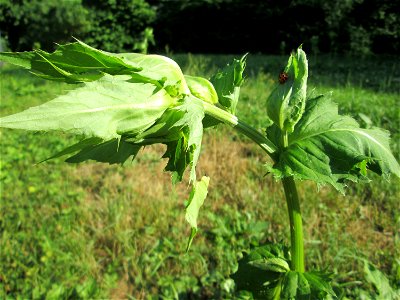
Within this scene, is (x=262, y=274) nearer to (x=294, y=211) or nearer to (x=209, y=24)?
(x=294, y=211)

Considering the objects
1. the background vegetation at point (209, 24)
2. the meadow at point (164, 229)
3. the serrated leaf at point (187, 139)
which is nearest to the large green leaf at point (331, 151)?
the serrated leaf at point (187, 139)

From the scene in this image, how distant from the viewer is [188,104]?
91 cm

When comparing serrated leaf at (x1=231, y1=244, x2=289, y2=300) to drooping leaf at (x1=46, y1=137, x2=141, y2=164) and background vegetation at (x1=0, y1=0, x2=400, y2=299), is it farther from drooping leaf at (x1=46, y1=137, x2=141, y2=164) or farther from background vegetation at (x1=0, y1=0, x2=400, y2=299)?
drooping leaf at (x1=46, y1=137, x2=141, y2=164)

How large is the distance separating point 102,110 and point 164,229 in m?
2.25

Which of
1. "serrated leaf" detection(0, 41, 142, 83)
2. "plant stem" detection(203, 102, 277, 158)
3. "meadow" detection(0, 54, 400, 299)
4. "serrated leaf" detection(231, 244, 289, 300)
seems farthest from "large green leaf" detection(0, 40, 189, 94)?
"meadow" detection(0, 54, 400, 299)

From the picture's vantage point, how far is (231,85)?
3.77 ft

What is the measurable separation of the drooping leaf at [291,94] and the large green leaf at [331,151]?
0.31 feet

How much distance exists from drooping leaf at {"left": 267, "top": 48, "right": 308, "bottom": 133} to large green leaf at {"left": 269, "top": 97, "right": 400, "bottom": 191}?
0.09m

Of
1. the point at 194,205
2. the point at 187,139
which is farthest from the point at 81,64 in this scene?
the point at 194,205

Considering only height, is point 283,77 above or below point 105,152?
above

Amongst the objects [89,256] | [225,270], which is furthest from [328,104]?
[89,256]

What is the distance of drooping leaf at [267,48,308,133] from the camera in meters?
1.07

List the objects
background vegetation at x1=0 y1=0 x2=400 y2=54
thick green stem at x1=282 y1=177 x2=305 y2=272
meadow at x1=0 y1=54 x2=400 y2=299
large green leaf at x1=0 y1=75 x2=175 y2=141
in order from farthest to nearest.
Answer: background vegetation at x1=0 y1=0 x2=400 y2=54
meadow at x1=0 y1=54 x2=400 y2=299
thick green stem at x1=282 y1=177 x2=305 y2=272
large green leaf at x1=0 y1=75 x2=175 y2=141

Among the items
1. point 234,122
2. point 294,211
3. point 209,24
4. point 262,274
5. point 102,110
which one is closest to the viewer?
point 102,110
